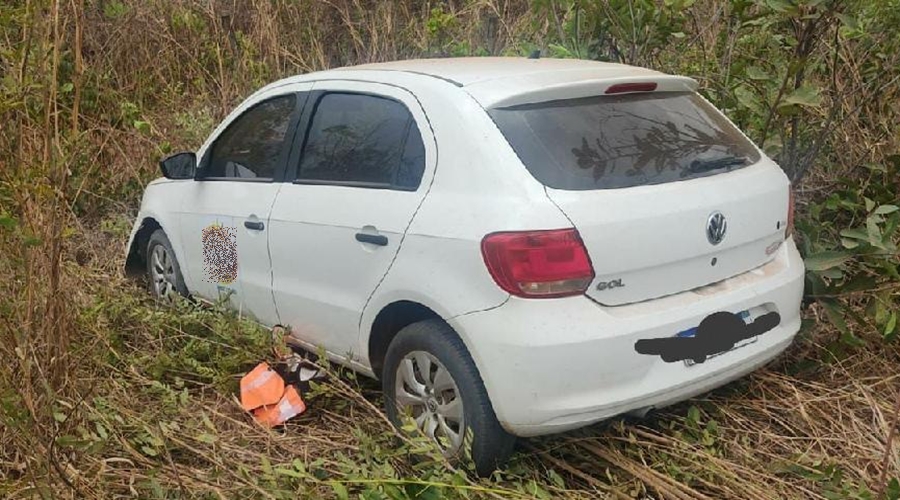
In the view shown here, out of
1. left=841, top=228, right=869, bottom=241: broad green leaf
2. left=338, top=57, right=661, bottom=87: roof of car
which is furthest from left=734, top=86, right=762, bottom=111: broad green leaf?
left=338, top=57, right=661, bottom=87: roof of car

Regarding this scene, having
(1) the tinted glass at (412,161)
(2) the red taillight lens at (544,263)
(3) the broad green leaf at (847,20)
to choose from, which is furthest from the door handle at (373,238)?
(3) the broad green leaf at (847,20)

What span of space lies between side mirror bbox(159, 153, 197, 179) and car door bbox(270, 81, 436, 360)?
98 cm

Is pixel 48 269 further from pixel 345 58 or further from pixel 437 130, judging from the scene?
pixel 345 58

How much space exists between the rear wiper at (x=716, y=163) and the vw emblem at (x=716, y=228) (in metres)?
0.20

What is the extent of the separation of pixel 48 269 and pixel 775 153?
11.6 ft

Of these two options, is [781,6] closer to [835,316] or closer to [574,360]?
[835,316]

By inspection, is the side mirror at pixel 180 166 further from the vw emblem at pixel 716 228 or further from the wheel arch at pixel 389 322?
the vw emblem at pixel 716 228

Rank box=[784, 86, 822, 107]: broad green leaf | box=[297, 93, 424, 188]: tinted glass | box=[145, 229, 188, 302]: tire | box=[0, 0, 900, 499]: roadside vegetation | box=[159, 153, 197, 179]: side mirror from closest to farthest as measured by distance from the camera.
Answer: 1. box=[0, 0, 900, 499]: roadside vegetation
2. box=[297, 93, 424, 188]: tinted glass
3. box=[784, 86, 822, 107]: broad green leaf
4. box=[159, 153, 197, 179]: side mirror
5. box=[145, 229, 188, 302]: tire

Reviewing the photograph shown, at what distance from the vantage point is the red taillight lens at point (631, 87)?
125 inches

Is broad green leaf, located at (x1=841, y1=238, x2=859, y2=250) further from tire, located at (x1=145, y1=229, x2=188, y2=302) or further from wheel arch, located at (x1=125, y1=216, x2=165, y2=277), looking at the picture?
wheel arch, located at (x1=125, y1=216, x2=165, y2=277)

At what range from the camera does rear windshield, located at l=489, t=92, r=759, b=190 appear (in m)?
2.90

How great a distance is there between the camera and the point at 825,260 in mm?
3742

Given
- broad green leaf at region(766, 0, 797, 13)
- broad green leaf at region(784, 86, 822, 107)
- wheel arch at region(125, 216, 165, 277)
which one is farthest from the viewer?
wheel arch at region(125, 216, 165, 277)

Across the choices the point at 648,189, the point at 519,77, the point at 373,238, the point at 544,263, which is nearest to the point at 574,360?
the point at 544,263
